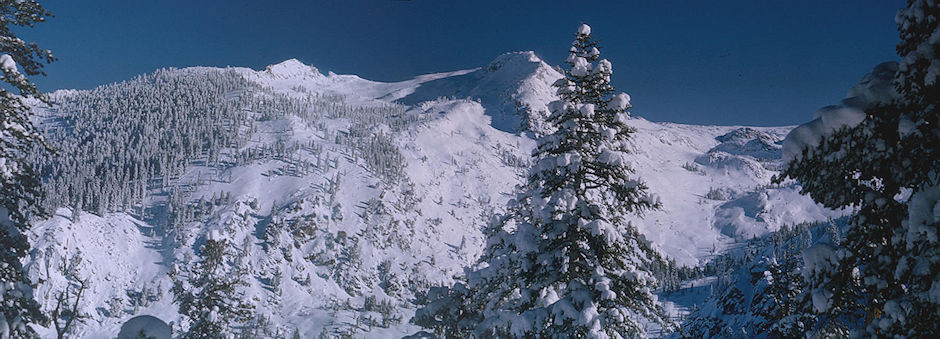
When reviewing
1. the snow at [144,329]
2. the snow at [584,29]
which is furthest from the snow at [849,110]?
the snow at [144,329]

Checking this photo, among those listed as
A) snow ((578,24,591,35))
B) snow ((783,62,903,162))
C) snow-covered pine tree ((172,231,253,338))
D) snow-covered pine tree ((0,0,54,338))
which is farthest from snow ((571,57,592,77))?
snow-covered pine tree ((172,231,253,338))

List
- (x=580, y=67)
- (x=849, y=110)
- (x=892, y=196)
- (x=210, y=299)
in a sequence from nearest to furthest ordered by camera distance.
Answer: (x=849, y=110), (x=892, y=196), (x=580, y=67), (x=210, y=299)

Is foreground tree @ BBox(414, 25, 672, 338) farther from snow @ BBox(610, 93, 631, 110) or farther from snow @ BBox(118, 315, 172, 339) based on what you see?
snow @ BBox(118, 315, 172, 339)

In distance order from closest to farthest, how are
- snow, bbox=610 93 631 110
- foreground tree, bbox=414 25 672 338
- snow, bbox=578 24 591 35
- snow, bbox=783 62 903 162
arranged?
snow, bbox=783 62 903 162 < foreground tree, bbox=414 25 672 338 < snow, bbox=610 93 631 110 < snow, bbox=578 24 591 35

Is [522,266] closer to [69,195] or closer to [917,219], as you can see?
[917,219]

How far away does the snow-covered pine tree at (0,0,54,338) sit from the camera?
9.93 m

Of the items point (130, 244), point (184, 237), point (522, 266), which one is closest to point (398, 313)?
point (184, 237)

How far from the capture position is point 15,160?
10859mm

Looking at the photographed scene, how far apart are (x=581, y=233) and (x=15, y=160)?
13871mm

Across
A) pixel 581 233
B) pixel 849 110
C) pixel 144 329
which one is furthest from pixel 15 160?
pixel 849 110

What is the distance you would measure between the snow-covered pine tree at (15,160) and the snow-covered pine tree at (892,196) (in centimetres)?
1499

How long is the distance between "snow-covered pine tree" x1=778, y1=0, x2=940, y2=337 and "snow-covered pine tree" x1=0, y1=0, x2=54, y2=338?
14986 mm

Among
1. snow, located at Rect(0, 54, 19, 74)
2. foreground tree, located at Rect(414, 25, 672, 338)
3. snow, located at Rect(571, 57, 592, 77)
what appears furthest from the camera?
snow, located at Rect(571, 57, 592, 77)

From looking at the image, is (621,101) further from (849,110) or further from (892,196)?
(892,196)
